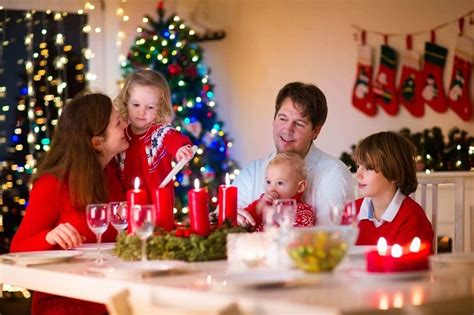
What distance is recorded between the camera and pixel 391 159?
3621 mm

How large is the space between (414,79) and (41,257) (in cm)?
464

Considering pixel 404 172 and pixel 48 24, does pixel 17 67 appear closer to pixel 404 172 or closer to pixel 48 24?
pixel 48 24

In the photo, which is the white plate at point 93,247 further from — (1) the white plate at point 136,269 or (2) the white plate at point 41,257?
(1) the white plate at point 136,269

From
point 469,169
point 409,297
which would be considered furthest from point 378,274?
point 469,169

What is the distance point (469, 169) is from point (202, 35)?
275 centimetres

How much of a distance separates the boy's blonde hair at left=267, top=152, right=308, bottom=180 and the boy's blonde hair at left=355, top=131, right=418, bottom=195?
0.72ft

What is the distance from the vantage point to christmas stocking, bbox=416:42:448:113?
6.93 meters

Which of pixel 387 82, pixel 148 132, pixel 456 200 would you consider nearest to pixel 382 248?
pixel 456 200

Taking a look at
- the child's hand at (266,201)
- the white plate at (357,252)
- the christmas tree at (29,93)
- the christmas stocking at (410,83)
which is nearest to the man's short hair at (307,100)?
the child's hand at (266,201)

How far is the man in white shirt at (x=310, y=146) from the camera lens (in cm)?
377

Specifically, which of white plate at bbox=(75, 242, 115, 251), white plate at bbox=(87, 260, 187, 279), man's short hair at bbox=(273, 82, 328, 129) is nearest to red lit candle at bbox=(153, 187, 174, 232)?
white plate at bbox=(75, 242, 115, 251)

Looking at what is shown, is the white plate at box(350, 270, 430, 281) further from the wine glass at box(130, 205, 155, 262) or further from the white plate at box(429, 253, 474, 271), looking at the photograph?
the wine glass at box(130, 205, 155, 262)

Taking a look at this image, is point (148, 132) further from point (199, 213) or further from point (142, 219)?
point (142, 219)

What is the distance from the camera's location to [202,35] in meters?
8.22
